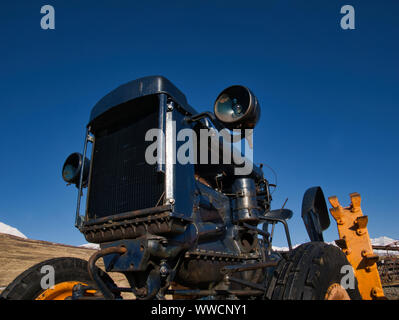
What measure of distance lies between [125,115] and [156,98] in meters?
A: 0.58

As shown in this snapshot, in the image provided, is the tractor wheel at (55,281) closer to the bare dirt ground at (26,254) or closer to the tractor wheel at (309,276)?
the tractor wheel at (309,276)

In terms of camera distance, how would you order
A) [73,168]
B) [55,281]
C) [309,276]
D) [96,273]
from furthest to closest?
[73,168]
[55,281]
[96,273]
[309,276]

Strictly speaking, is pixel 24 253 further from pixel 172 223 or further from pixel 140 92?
pixel 172 223

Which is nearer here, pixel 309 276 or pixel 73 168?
pixel 309 276

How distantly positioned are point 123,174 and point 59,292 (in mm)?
1491

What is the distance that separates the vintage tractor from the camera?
2.77 meters

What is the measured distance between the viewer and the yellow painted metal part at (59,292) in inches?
125

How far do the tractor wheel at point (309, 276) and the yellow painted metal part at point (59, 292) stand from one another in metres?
2.24

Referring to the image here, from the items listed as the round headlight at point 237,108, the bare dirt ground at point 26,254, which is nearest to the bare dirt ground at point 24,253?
the bare dirt ground at point 26,254

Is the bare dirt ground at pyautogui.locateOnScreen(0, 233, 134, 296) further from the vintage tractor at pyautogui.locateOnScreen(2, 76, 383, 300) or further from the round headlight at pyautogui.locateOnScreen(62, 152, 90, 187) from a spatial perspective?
the vintage tractor at pyautogui.locateOnScreen(2, 76, 383, 300)

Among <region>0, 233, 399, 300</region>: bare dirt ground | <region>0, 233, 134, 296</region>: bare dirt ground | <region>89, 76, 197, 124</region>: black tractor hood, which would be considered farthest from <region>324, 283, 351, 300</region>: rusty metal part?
<region>0, 233, 134, 296</region>: bare dirt ground

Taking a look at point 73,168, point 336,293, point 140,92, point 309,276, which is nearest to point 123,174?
point 140,92

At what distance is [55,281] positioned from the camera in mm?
3254
